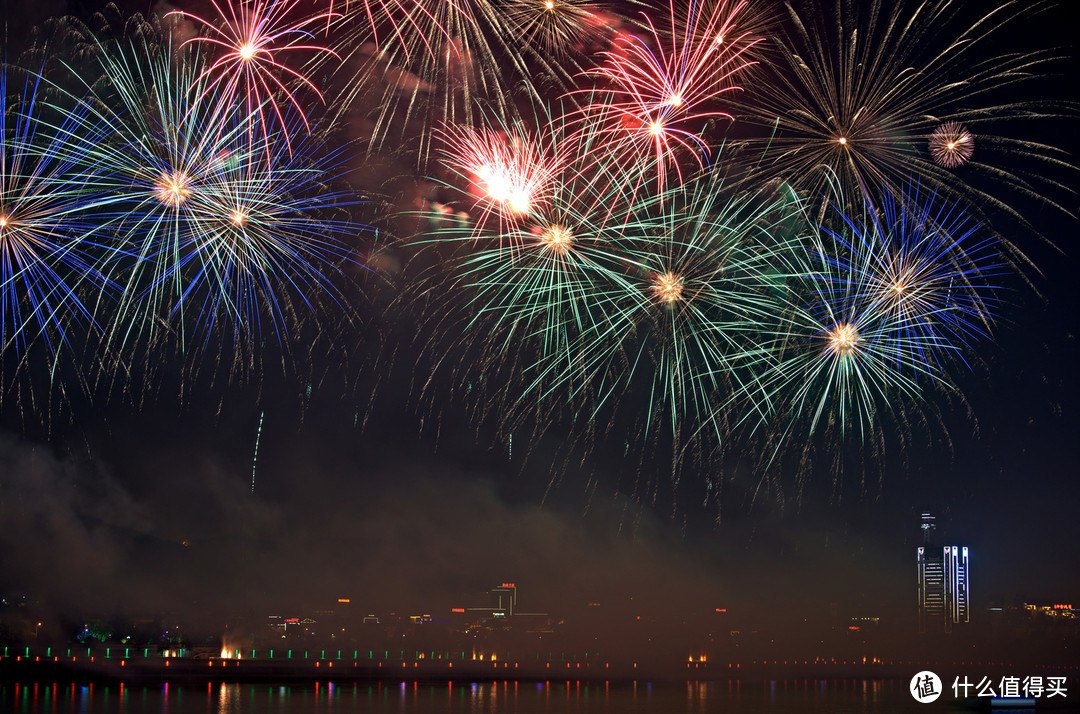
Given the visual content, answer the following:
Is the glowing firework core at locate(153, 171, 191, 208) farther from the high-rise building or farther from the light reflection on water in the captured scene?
the high-rise building

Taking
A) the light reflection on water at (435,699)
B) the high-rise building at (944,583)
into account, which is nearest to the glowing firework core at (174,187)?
the light reflection on water at (435,699)

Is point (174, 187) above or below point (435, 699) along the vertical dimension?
above

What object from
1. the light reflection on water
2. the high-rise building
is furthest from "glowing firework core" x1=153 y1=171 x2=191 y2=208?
the high-rise building

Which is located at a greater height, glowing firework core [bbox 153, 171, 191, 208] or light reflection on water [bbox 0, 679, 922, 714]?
glowing firework core [bbox 153, 171, 191, 208]

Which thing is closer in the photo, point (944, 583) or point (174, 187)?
point (174, 187)

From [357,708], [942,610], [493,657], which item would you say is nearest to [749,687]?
[942,610]

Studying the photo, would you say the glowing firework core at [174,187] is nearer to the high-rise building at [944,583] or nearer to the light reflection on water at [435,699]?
the light reflection on water at [435,699]

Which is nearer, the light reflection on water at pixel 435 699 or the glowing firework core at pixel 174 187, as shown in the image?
the glowing firework core at pixel 174 187

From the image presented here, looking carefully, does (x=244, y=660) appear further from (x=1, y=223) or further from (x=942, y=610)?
(x=1, y=223)

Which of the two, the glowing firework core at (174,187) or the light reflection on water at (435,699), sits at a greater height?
the glowing firework core at (174,187)
